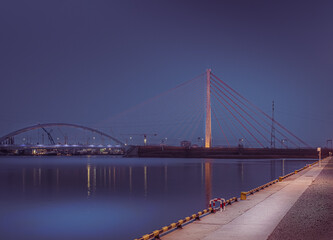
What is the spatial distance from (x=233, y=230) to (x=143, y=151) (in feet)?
410

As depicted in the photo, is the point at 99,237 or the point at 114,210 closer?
the point at 99,237

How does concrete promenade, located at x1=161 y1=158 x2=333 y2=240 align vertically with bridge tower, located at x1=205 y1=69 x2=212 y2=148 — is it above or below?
below

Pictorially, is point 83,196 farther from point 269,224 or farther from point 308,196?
point 269,224

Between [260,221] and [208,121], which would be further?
[208,121]

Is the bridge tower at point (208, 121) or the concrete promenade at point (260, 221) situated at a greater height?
the bridge tower at point (208, 121)

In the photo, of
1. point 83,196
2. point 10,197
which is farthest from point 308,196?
point 10,197

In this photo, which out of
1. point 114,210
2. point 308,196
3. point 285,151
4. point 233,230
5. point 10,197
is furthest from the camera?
point 285,151

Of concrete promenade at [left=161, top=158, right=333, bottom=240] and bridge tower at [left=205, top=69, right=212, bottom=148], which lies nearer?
concrete promenade at [left=161, top=158, right=333, bottom=240]

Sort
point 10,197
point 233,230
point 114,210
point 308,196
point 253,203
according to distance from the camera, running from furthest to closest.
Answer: point 10,197
point 114,210
point 308,196
point 253,203
point 233,230

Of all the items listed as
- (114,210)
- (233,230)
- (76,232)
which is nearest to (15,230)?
(76,232)

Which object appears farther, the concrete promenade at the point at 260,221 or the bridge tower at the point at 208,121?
the bridge tower at the point at 208,121

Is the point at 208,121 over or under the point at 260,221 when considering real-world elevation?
over

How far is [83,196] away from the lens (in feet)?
101

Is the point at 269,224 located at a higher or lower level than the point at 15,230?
higher
